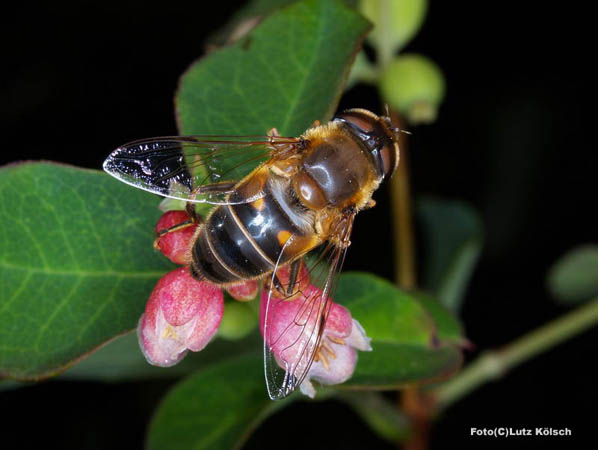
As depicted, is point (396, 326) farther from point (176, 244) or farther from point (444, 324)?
point (176, 244)

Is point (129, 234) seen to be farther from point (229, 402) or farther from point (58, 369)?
point (229, 402)

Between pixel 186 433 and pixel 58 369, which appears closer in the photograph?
pixel 58 369

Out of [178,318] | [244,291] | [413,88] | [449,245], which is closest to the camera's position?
[178,318]

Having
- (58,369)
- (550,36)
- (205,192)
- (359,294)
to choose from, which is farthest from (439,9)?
(58,369)

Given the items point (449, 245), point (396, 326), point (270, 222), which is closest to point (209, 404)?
point (396, 326)

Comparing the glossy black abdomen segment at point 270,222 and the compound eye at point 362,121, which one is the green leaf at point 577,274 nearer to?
the compound eye at point 362,121

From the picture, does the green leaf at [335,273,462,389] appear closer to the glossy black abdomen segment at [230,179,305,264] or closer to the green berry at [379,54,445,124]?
the glossy black abdomen segment at [230,179,305,264]
